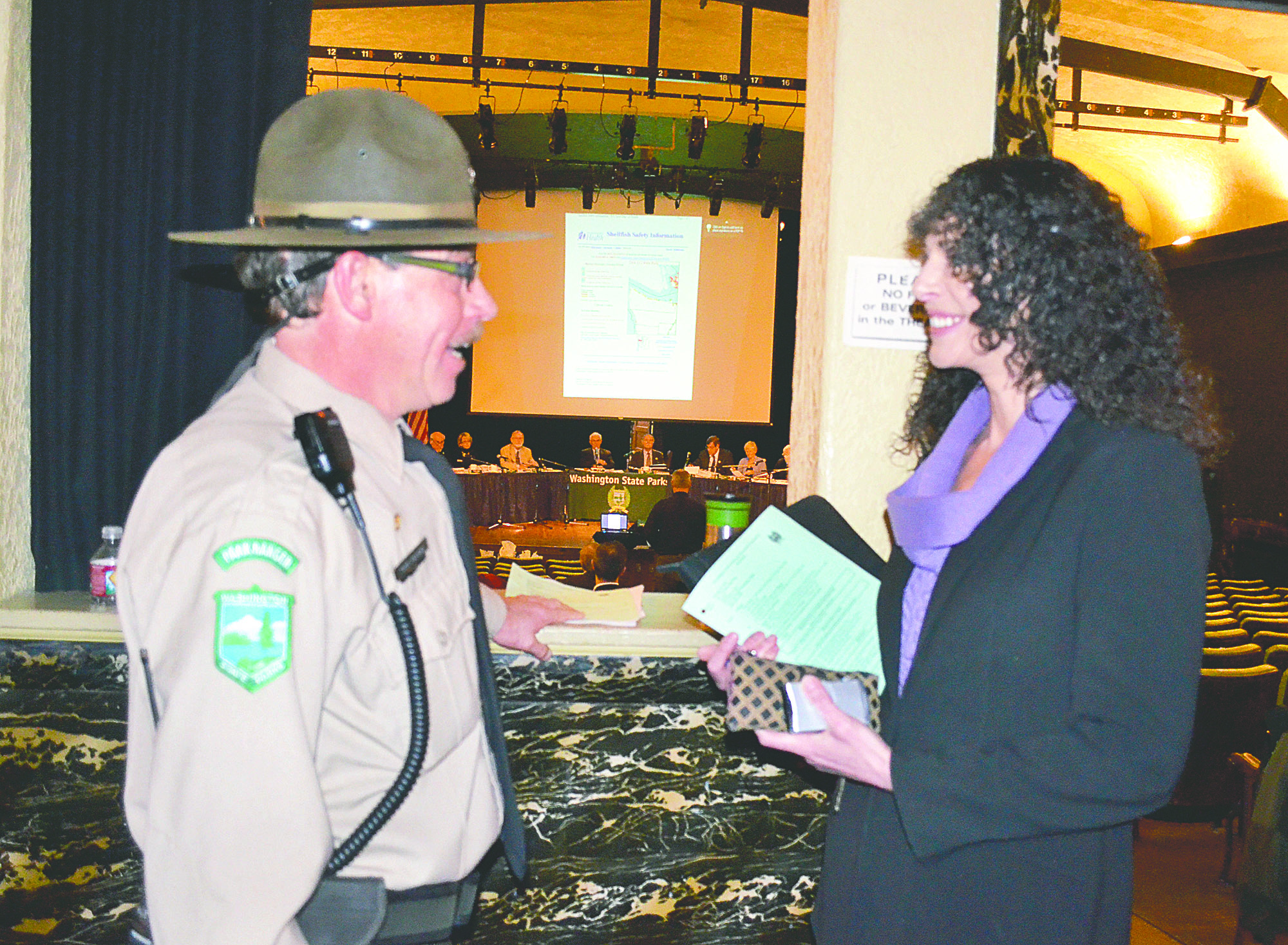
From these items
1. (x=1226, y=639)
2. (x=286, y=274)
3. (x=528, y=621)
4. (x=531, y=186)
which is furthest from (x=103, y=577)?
(x=531, y=186)

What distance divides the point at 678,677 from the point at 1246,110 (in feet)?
30.9

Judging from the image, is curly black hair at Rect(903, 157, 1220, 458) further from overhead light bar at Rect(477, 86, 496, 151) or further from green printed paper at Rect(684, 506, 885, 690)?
overhead light bar at Rect(477, 86, 496, 151)

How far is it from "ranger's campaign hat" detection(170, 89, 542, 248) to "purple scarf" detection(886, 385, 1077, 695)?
702 millimetres

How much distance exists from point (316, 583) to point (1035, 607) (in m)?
0.89

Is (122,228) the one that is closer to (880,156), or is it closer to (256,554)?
(256,554)

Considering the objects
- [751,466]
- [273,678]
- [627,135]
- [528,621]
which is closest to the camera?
[273,678]

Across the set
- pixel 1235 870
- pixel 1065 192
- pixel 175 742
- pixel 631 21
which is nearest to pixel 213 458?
pixel 175 742

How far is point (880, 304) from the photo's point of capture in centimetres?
209

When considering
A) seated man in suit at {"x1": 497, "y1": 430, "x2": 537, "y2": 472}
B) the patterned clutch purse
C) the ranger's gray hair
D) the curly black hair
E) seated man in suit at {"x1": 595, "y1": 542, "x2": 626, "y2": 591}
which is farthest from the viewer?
seated man in suit at {"x1": 497, "y1": 430, "x2": 537, "y2": 472}

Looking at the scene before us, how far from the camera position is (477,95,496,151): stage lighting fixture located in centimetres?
900

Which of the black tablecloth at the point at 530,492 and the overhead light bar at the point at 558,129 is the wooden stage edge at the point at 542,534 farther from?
the overhead light bar at the point at 558,129

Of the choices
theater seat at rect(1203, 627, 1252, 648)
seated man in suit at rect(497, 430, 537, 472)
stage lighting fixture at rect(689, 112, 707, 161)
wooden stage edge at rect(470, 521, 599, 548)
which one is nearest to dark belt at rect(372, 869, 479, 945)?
theater seat at rect(1203, 627, 1252, 648)

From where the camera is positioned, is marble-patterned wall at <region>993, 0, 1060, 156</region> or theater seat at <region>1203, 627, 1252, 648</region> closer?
marble-patterned wall at <region>993, 0, 1060, 156</region>

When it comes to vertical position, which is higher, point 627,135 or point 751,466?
point 627,135
